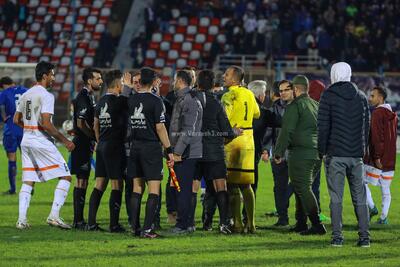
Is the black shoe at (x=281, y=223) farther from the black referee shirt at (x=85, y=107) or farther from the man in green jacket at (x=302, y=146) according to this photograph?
the black referee shirt at (x=85, y=107)

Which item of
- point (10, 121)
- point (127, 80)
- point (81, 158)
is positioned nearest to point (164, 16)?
point (10, 121)

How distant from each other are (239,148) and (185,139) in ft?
2.71

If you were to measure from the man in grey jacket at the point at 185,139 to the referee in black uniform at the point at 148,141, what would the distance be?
17.4 inches

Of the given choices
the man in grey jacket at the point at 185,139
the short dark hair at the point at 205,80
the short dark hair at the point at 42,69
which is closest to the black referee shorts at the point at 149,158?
the man in grey jacket at the point at 185,139

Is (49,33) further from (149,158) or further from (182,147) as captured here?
(149,158)

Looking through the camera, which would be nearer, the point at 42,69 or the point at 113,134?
the point at 113,134

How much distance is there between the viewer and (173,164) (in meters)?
13.1

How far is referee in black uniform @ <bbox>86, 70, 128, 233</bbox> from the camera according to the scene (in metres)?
13.6

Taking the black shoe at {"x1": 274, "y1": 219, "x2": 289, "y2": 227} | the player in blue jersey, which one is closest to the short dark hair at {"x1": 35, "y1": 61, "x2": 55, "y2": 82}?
the black shoe at {"x1": 274, "y1": 219, "x2": 289, "y2": 227}

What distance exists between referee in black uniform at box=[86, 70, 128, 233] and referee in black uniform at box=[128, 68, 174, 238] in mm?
560

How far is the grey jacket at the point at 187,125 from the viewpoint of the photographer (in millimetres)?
13344

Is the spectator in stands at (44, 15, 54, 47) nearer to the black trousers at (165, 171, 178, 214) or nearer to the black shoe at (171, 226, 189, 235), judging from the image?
the black trousers at (165, 171, 178, 214)

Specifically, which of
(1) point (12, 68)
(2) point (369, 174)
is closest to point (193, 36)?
A: (1) point (12, 68)

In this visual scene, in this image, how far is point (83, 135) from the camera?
14.4 meters
